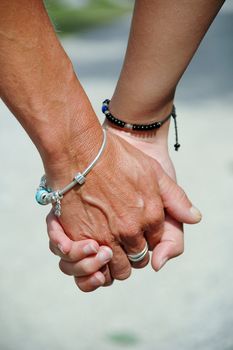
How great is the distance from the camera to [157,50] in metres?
1.88

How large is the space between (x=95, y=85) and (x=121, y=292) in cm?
204

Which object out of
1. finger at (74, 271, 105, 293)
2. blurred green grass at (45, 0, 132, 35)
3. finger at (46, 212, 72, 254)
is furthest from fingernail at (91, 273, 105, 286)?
blurred green grass at (45, 0, 132, 35)

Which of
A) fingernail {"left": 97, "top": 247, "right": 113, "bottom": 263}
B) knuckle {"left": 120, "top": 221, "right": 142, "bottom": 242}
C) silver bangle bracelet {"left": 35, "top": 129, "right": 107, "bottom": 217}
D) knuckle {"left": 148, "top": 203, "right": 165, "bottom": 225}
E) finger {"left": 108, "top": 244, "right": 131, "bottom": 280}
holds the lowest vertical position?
finger {"left": 108, "top": 244, "right": 131, "bottom": 280}

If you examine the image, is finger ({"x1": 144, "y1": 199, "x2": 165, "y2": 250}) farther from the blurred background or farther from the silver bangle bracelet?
the blurred background

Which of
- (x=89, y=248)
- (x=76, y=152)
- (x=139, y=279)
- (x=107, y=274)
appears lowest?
(x=139, y=279)

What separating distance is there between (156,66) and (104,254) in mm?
482

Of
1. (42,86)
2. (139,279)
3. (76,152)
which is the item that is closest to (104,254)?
(76,152)

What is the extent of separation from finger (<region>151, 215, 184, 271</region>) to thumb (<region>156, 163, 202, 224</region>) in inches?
1.0

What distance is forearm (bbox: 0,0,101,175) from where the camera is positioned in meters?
1.61

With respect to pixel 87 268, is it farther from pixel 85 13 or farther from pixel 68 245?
pixel 85 13

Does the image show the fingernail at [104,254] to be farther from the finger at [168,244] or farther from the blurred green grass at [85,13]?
the blurred green grass at [85,13]

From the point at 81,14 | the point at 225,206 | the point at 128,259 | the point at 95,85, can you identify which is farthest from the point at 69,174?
the point at 81,14

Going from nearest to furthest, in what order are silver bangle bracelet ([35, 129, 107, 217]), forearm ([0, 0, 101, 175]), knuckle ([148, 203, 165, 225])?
forearm ([0, 0, 101, 175]) → silver bangle bracelet ([35, 129, 107, 217]) → knuckle ([148, 203, 165, 225])

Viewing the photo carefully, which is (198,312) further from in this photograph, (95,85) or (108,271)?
(95,85)
